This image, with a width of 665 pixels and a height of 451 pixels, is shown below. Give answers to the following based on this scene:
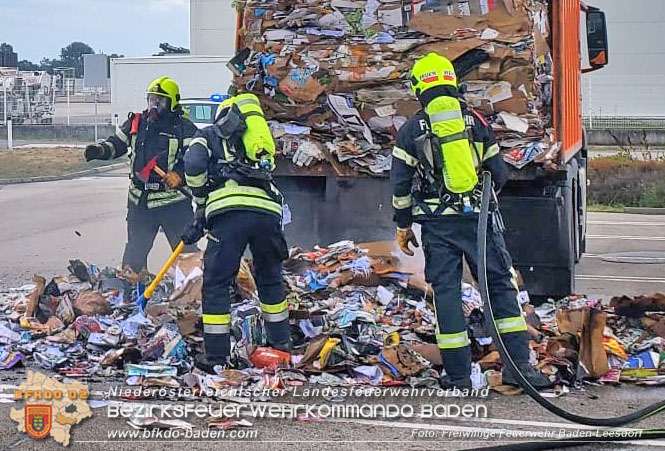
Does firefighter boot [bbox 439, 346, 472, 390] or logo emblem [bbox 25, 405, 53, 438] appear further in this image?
firefighter boot [bbox 439, 346, 472, 390]

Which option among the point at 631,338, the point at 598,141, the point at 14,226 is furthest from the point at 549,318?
the point at 598,141

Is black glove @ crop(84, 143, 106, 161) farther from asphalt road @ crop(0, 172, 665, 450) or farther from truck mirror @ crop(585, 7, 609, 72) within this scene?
truck mirror @ crop(585, 7, 609, 72)

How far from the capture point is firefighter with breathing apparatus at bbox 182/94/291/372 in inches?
237

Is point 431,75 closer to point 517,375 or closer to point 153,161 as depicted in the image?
point 517,375

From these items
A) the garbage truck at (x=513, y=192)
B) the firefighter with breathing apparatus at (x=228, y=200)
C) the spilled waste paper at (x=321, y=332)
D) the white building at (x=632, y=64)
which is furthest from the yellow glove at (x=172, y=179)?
the white building at (x=632, y=64)

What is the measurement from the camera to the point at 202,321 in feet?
21.0

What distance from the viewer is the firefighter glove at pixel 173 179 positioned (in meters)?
8.08

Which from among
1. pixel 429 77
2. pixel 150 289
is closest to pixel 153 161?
pixel 150 289

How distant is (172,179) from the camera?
8.09 m

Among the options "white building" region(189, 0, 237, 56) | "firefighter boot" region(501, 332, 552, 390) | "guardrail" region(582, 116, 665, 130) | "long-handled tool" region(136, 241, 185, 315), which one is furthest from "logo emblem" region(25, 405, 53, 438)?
"white building" region(189, 0, 237, 56)

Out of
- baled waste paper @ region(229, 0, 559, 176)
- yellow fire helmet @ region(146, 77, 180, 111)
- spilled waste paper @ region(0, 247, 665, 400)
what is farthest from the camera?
yellow fire helmet @ region(146, 77, 180, 111)

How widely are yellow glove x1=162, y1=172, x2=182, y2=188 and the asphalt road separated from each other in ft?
5.58

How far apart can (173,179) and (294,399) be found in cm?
303

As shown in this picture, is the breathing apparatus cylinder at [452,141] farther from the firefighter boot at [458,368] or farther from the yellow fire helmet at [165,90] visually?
the yellow fire helmet at [165,90]
